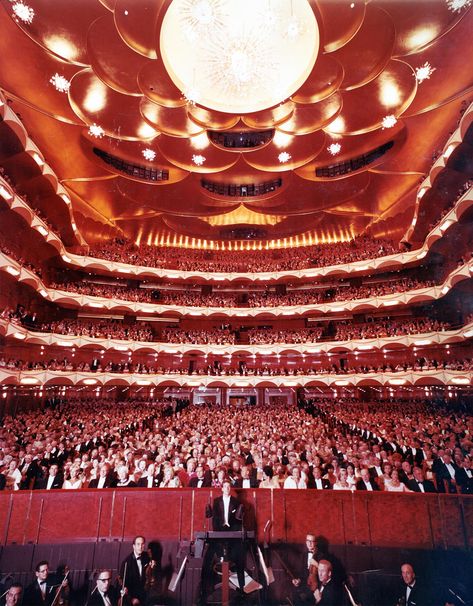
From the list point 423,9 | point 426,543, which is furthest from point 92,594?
point 423,9

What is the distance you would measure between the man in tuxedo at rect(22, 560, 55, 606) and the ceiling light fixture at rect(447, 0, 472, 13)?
56.9 feet

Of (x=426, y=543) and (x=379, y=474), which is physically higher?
(x=379, y=474)

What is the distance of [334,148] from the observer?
1978cm

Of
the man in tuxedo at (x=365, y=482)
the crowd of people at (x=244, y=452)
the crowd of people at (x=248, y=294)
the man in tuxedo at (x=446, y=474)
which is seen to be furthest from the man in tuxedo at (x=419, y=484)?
the crowd of people at (x=248, y=294)

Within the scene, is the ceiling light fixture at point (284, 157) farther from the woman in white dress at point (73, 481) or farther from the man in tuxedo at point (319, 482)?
the woman in white dress at point (73, 481)

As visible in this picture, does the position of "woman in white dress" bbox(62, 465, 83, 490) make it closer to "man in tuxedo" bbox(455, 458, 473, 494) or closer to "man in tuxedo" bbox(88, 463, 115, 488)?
"man in tuxedo" bbox(88, 463, 115, 488)

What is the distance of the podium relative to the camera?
441cm

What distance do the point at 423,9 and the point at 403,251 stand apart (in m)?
12.5

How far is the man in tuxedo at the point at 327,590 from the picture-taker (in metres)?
4.39

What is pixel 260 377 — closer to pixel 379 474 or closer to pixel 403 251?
pixel 403 251

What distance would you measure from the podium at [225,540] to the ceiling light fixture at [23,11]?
1575 centimetres

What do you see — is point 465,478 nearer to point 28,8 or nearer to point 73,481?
point 73,481

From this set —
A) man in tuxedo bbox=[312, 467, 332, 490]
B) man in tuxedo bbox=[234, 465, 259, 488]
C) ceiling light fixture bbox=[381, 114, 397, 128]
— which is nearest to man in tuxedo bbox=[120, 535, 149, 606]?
man in tuxedo bbox=[234, 465, 259, 488]

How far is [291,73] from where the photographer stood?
15484 mm
